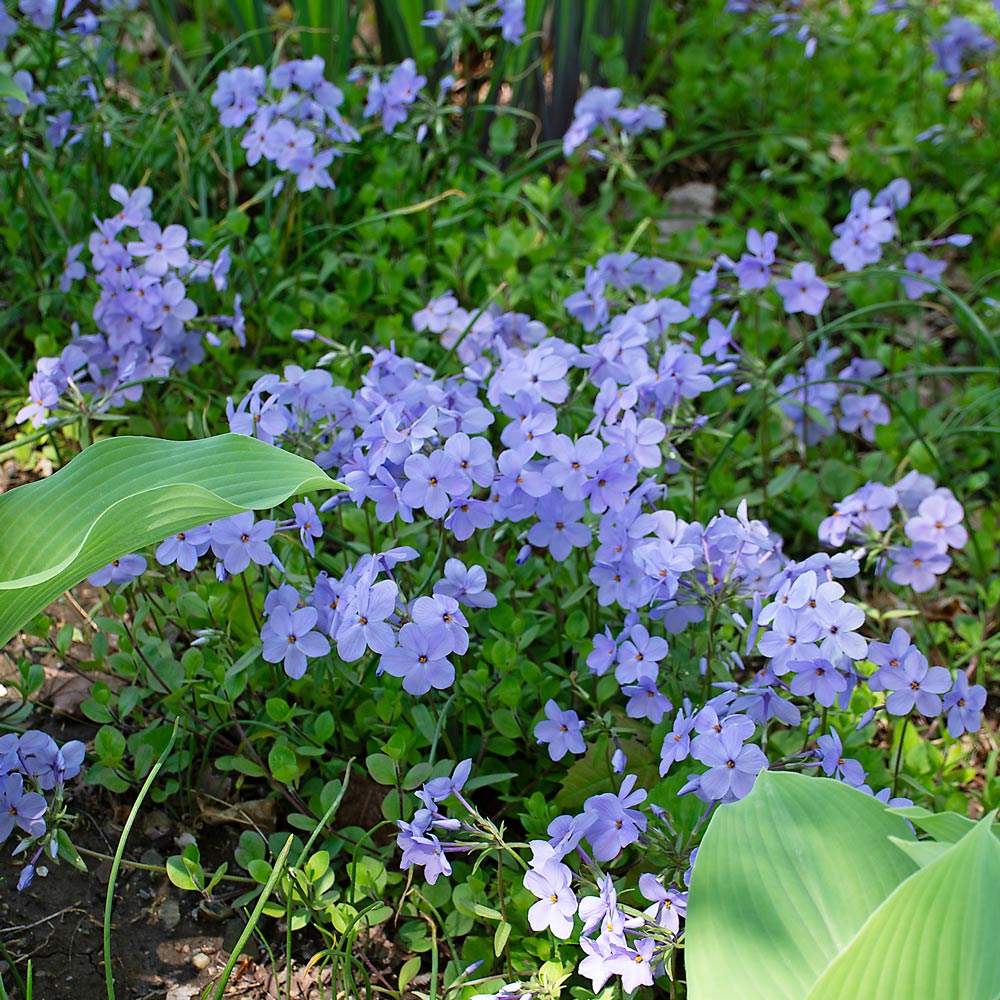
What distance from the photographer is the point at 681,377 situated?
172 cm

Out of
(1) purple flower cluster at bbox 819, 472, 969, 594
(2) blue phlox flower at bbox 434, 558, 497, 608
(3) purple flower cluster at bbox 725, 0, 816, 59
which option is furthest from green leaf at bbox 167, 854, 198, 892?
(3) purple flower cluster at bbox 725, 0, 816, 59

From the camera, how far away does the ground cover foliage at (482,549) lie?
122cm

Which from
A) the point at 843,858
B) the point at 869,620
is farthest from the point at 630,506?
the point at 869,620

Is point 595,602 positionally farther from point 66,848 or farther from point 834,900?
point 66,848

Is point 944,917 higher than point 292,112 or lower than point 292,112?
lower

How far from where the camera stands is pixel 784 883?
106 cm

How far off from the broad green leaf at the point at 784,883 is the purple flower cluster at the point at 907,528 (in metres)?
0.69

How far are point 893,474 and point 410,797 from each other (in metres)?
1.30

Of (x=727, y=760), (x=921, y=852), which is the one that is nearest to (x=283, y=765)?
(x=727, y=760)

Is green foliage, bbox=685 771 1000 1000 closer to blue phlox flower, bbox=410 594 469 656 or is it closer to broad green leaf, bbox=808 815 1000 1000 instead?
broad green leaf, bbox=808 815 1000 1000

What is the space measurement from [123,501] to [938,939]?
88 cm

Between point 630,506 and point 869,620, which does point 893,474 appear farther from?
point 630,506

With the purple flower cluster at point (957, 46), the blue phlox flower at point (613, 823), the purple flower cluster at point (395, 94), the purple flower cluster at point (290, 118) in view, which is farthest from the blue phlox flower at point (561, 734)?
the purple flower cluster at point (957, 46)

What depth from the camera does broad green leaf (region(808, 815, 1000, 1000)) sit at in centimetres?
92
